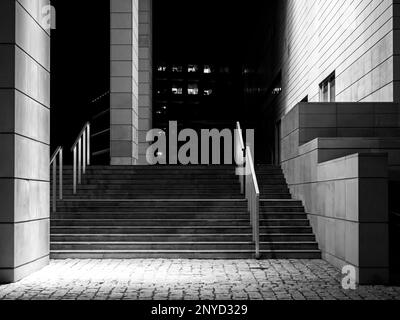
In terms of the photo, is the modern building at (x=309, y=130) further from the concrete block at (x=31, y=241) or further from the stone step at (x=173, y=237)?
the stone step at (x=173, y=237)

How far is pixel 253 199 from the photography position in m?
13.2

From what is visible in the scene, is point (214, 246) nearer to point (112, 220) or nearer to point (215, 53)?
point (112, 220)

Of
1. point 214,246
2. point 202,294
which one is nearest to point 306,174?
point 214,246

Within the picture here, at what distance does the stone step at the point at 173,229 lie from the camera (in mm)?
13234

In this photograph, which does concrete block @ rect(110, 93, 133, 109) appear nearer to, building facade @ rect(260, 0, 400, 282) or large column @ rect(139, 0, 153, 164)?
large column @ rect(139, 0, 153, 164)

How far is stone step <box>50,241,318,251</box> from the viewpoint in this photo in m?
12.5

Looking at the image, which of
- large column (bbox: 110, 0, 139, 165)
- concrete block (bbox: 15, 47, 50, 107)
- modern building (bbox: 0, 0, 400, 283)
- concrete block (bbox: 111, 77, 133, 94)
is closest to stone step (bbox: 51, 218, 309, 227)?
modern building (bbox: 0, 0, 400, 283)

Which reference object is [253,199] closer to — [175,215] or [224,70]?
[175,215]

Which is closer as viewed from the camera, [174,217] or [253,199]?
[253,199]

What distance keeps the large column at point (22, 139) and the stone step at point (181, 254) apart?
4.07 ft

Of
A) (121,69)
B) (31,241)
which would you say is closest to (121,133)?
(121,69)

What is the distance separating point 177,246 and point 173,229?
727 millimetres

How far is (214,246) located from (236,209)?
76.7 inches

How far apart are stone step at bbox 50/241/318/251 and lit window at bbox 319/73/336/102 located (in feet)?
22.6
